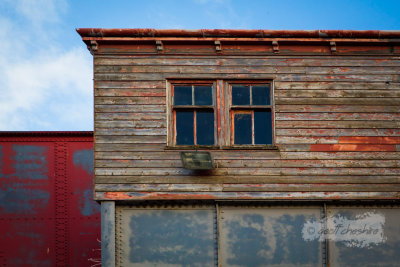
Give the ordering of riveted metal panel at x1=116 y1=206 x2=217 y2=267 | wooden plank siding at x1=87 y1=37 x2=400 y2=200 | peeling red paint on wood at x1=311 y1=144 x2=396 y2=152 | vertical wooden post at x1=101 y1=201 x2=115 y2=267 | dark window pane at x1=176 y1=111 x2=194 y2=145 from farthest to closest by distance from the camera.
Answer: dark window pane at x1=176 y1=111 x2=194 y2=145 → peeling red paint on wood at x1=311 y1=144 x2=396 y2=152 → wooden plank siding at x1=87 y1=37 x2=400 y2=200 → riveted metal panel at x1=116 y1=206 x2=217 y2=267 → vertical wooden post at x1=101 y1=201 x2=115 y2=267

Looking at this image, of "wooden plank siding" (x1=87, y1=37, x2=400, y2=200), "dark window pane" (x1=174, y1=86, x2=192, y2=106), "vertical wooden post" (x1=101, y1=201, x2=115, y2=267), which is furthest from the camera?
"dark window pane" (x1=174, y1=86, x2=192, y2=106)

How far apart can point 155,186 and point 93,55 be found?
3.42 meters

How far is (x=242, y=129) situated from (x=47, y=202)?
6.51m

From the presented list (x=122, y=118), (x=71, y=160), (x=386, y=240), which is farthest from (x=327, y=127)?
(x=71, y=160)

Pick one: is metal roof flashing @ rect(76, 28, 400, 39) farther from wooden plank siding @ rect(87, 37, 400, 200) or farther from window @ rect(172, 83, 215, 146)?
window @ rect(172, 83, 215, 146)

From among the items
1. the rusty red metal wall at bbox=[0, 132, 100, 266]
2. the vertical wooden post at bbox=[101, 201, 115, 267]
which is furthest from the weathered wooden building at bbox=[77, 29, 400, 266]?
the rusty red metal wall at bbox=[0, 132, 100, 266]

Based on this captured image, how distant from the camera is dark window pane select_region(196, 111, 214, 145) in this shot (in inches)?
307

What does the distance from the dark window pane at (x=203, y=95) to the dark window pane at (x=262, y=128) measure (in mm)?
1157

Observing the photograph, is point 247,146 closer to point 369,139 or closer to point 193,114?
point 193,114

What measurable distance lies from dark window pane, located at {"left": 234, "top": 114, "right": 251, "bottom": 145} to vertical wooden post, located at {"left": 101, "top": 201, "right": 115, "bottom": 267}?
318 cm

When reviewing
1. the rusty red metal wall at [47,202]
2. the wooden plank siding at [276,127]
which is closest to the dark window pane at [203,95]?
the wooden plank siding at [276,127]

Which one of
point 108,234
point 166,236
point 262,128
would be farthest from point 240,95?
point 108,234

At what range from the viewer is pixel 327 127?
7.77 m

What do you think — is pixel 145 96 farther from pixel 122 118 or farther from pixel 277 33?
pixel 277 33
